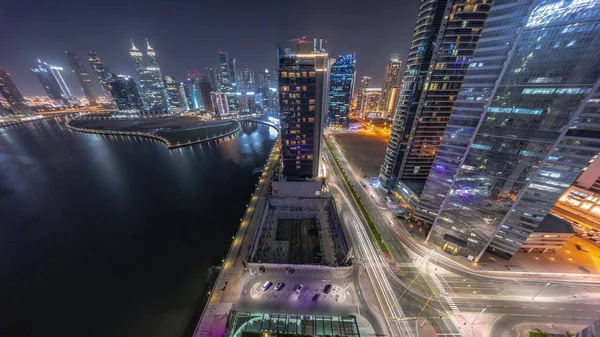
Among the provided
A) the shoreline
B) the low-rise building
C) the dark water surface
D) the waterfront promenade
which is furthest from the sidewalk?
the shoreline

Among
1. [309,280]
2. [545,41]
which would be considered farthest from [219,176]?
[545,41]

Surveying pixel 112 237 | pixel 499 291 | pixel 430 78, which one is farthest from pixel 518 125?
pixel 112 237

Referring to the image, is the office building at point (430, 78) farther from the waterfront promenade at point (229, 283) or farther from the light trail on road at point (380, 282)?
the waterfront promenade at point (229, 283)

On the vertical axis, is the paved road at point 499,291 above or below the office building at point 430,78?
below

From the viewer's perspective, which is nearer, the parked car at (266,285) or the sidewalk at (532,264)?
the parked car at (266,285)

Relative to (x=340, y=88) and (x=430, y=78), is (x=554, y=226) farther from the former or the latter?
(x=340, y=88)

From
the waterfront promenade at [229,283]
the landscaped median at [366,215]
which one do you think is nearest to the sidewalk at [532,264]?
the landscaped median at [366,215]

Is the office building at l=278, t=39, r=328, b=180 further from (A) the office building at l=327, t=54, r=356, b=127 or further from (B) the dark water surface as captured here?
(A) the office building at l=327, t=54, r=356, b=127

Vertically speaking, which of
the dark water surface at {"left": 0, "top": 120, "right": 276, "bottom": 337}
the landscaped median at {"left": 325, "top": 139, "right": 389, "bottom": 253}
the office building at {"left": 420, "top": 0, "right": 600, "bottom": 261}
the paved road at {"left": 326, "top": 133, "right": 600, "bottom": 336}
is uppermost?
the office building at {"left": 420, "top": 0, "right": 600, "bottom": 261}
